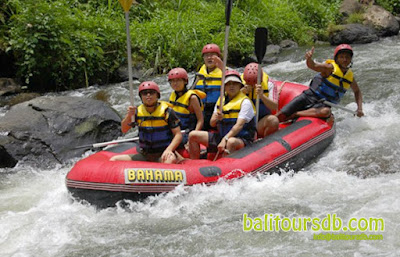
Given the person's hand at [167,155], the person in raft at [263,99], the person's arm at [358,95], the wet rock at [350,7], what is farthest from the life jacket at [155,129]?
the wet rock at [350,7]

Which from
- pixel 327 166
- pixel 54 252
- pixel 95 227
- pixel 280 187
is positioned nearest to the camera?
pixel 54 252

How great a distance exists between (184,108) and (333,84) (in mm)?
1858

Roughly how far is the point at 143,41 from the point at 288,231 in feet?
22.8

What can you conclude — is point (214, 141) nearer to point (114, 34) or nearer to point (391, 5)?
point (114, 34)

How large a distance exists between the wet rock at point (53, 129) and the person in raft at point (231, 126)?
173 centimetres

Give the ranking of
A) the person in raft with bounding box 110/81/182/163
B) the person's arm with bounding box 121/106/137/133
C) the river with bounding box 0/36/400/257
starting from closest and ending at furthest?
the river with bounding box 0/36/400/257
the person in raft with bounding box 110/81/182/163
the person's arm with bounding box 121/106/137/133

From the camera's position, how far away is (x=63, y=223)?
13.2ft

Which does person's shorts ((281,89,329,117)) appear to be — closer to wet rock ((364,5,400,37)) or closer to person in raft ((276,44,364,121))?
person in raft ((276,44,364,121))

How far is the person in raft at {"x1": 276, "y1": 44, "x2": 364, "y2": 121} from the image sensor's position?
555cm

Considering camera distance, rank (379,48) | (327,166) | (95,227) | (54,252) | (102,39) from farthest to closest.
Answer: (379,48) < (102,39) < (327,166) < (95,227) < (54,252)

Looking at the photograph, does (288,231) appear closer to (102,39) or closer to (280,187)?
(280,187)

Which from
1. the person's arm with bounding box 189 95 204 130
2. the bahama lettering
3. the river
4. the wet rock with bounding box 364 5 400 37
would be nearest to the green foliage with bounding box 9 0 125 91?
the river

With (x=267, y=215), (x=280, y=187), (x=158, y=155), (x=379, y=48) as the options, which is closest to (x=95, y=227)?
(x=158, y=155)

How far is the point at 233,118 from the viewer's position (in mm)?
4691
